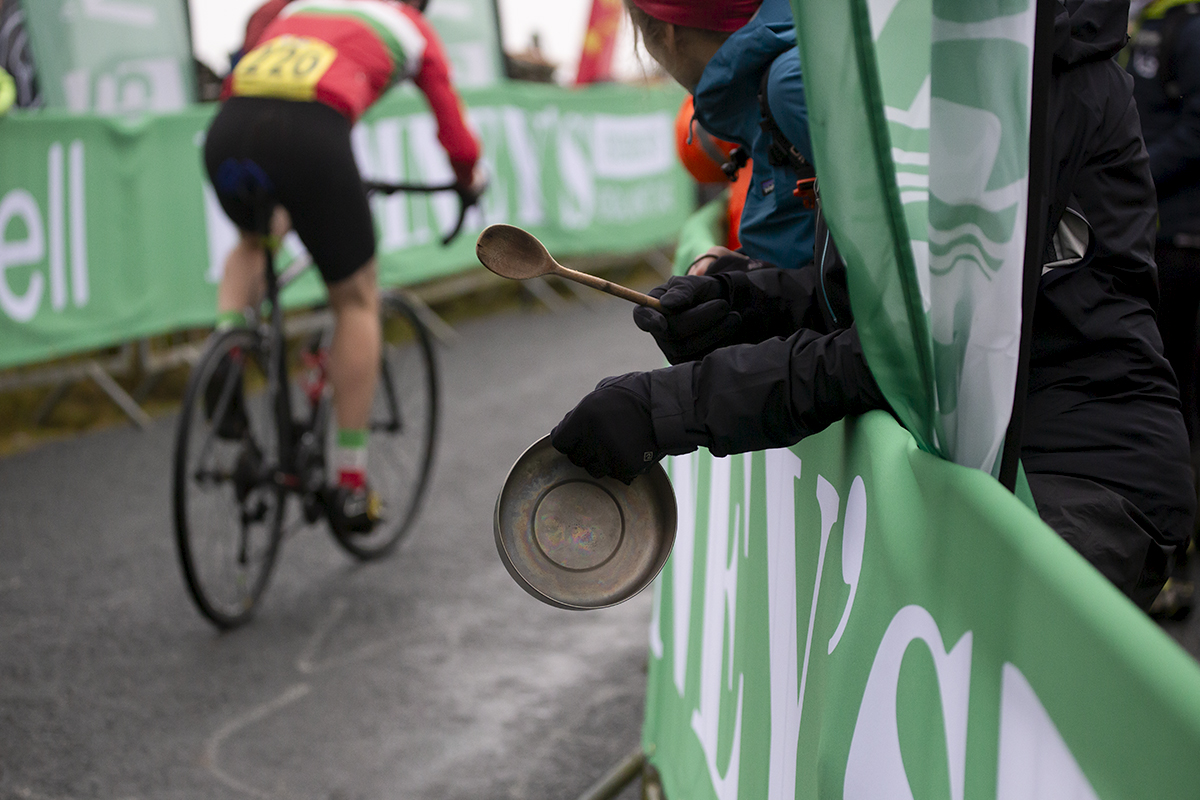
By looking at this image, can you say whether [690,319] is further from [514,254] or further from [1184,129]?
[1184,129]

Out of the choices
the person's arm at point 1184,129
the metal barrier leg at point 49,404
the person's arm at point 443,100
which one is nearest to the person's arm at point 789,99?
the person's arm at point 1184,129

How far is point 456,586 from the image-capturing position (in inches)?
160

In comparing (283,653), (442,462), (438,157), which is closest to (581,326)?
(438,157)

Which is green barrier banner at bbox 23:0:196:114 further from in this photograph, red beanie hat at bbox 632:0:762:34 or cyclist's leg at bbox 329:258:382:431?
red beanie hat at bbox 632:0:762:34

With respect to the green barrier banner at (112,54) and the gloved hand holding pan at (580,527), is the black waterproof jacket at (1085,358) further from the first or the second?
the green barrier banner at (112,54)

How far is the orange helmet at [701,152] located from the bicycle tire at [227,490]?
1.56 meters

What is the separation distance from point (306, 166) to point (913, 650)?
296 centimetres

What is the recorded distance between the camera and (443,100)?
3943 mm

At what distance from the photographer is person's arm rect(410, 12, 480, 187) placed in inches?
154

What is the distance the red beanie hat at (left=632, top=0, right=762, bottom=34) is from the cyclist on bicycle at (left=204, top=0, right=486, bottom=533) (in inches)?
78.6

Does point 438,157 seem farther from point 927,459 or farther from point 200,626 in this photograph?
point 927,459

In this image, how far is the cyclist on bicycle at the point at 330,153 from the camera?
3.56 m


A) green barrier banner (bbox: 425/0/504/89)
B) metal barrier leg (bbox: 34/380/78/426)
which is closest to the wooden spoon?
metal barrier leg (bbox: 34/380/78/426)

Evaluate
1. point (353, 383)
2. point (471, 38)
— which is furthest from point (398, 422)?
point (471, 38)
